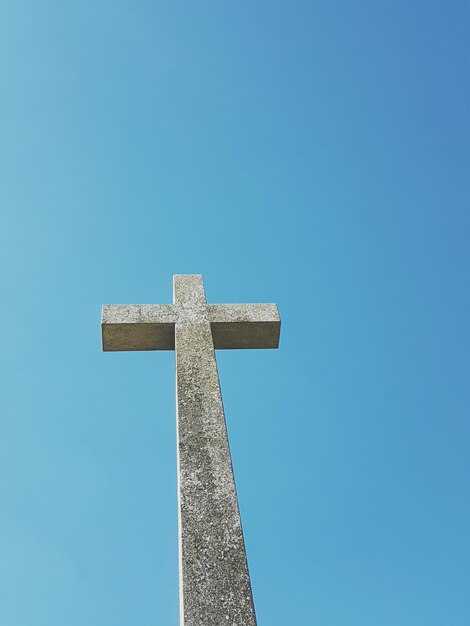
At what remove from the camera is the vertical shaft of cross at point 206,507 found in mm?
3252

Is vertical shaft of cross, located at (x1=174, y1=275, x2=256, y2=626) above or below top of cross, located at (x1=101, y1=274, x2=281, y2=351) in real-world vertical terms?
below

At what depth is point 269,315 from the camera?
5.60m

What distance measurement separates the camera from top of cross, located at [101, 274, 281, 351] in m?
5.29

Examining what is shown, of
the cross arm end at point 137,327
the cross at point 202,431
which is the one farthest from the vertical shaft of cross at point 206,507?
the cross arm end at point 137,327

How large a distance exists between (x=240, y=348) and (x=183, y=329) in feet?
2.22

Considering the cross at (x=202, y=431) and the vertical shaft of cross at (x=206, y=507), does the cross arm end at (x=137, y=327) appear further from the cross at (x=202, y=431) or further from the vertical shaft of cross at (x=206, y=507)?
the vertical shaft of cross at (x=206, y=507)

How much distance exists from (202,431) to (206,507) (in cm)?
60

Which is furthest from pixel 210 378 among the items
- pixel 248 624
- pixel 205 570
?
pixel 248 624

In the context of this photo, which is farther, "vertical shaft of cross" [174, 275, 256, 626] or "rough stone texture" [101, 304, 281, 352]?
"rough stone texture" [101, 304, 281, 352]

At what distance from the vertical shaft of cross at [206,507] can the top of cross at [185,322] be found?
370 millimetres

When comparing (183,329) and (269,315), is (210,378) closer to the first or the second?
(183,329)

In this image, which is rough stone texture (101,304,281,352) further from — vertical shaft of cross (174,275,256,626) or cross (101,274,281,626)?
vertical shaft of cross (174,275,256,626)

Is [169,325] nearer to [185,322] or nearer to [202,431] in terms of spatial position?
[185,322]

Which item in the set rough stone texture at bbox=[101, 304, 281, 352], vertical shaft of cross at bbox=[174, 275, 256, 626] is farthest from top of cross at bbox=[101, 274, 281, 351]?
vertical shaft of cross at bbox=[174, 275, 256, 626]
